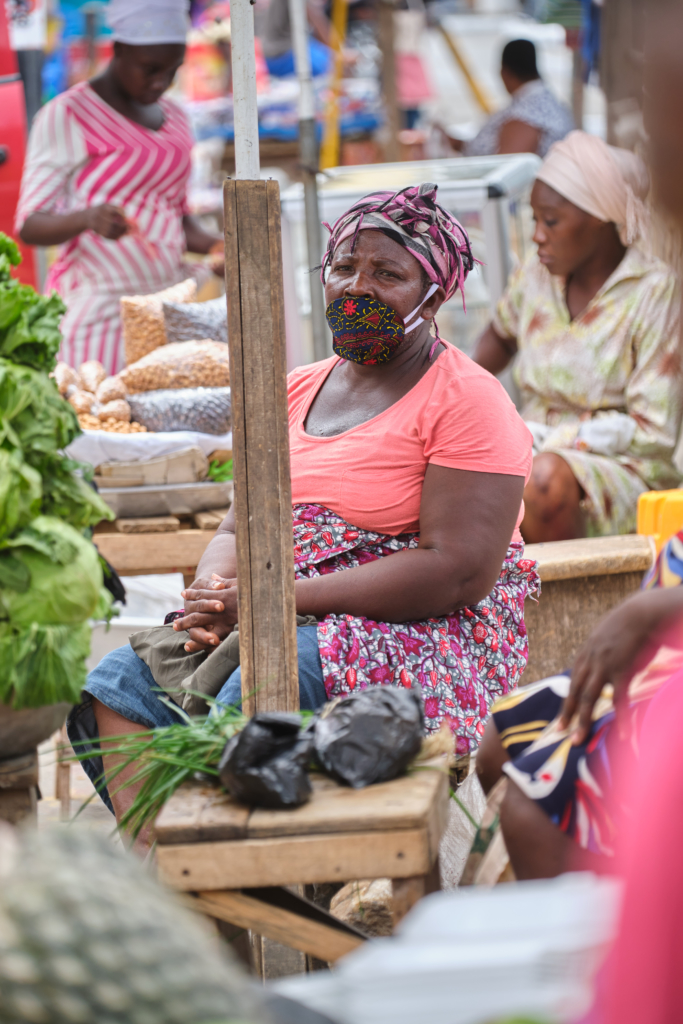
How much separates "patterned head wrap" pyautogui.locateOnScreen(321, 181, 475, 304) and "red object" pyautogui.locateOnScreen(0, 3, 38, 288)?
141 inches

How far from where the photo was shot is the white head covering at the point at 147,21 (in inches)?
174

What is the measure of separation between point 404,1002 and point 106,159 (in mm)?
4220

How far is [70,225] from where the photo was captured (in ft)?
14.9

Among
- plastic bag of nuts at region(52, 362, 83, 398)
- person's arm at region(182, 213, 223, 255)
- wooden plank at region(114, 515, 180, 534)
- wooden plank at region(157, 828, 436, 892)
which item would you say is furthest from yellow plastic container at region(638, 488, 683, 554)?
person's arm at region(182, 213, 223, 255)

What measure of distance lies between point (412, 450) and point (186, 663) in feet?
2.19

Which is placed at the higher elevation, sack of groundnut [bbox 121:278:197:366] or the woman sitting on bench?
sack of groundnut [bbox 121:278:197:366]

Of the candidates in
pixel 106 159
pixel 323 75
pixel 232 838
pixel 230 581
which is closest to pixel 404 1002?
pixel 232 838

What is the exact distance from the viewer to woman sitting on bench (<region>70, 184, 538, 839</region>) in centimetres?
229

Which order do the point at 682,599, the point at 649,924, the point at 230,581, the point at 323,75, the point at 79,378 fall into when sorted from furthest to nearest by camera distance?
the point at 323,75
the point at 79,378
the point at 230,581
the point at 682,599
the point at 649,924

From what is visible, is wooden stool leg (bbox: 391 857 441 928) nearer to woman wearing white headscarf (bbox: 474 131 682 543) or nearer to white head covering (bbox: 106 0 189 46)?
woman wearing white headscarf (bbox: 474 131 682 543)

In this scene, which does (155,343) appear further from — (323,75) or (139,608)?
(323,75)

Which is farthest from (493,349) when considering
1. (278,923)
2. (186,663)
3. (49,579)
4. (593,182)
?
(278,923)

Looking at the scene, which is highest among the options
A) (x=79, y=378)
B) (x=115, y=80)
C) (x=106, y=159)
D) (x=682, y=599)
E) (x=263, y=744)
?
(x=115, y=80)

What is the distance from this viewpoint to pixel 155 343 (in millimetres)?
4027
